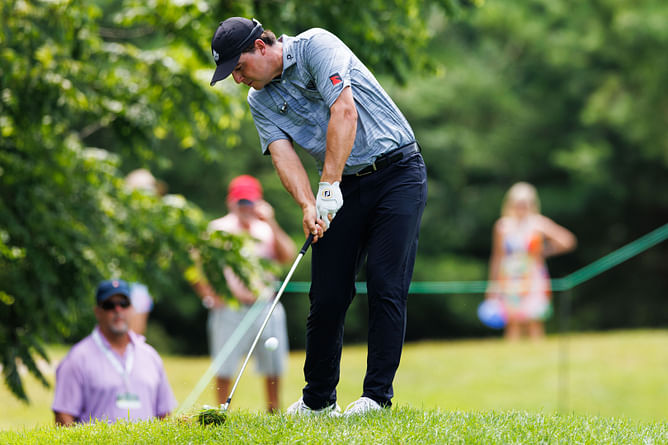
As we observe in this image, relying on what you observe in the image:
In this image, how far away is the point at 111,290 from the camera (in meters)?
6.42

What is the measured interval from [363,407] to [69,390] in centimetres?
232

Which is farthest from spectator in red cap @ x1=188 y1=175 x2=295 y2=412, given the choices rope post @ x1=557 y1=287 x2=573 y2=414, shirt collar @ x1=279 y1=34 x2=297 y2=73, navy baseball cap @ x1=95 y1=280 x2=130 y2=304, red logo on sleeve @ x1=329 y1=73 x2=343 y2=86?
red logo on sleeve @ x1=329 y1=73 x2=343 y2=86

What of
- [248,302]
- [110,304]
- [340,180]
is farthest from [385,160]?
[248,302]

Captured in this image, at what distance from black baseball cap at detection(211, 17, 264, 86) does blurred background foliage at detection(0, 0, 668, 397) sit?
2.33 meters

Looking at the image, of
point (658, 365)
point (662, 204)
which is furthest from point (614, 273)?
point (658, 365)

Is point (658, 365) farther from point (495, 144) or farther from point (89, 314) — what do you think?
point (495, 144)

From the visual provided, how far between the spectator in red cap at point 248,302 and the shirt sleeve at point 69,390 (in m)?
2.24

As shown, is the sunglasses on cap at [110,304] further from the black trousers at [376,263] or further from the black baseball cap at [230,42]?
the black baseball cap at [230,42]

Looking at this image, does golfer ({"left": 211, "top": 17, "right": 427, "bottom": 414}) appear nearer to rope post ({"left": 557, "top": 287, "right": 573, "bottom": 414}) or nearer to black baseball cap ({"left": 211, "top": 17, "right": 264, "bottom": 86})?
black baseball cap ({"left": 211, "top": 17, "right": 264, "bottom": 86})

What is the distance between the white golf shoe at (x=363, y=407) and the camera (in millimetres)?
4586

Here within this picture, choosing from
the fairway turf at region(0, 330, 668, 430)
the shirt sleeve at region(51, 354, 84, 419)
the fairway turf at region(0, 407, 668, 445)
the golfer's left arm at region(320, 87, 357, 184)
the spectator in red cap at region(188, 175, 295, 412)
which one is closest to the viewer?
the fairway turf at region(0, 407, 668, 445)

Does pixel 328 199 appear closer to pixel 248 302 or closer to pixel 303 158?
pixel 248 302

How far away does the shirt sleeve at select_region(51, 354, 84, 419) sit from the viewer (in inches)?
235

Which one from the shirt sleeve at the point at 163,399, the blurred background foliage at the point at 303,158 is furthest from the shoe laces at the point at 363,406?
the blurred background foliage at the point at 303,158
